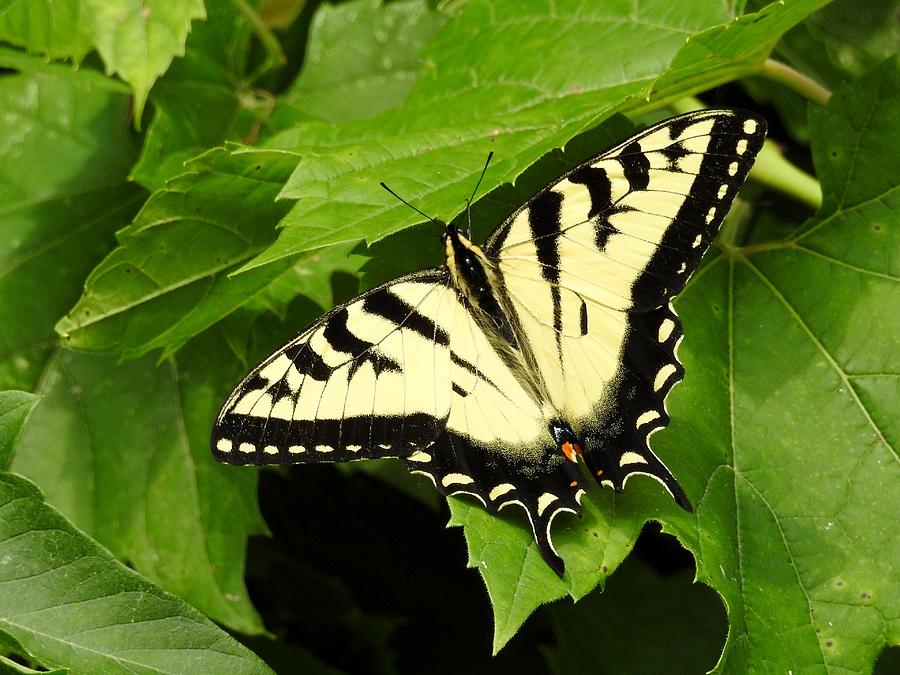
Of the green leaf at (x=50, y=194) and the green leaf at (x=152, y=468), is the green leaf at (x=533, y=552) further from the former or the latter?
the green leaf at (x=50, y=194)

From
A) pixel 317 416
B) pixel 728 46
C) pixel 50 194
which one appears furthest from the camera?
pixel 50 194

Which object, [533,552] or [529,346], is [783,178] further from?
[533,552]

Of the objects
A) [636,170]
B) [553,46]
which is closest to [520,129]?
[636,170]

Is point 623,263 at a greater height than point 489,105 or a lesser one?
lesser

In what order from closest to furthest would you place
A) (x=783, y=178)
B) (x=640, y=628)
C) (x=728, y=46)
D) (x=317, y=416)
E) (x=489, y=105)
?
1. (x=728, y=46)
2. (x=317, y=416)
3. (x=489, y=105)
4. (x=783, y=178)
5. (x=640, y=628)

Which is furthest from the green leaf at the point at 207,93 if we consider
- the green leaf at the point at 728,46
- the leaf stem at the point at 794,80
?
the leaf stem at the point at 794,80

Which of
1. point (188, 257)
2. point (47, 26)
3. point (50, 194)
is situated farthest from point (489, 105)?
point (50, 194)

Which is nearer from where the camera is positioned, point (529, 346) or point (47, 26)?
point (529, 346)
